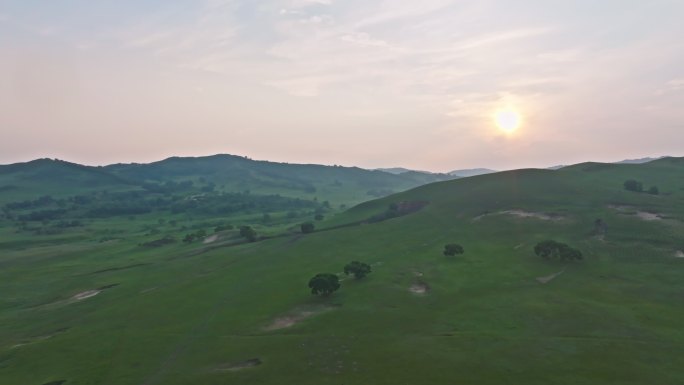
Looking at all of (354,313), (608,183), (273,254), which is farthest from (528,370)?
(608,183)

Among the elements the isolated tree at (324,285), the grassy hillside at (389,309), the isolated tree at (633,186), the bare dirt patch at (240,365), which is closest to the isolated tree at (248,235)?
the grassy hillside at (389,309)

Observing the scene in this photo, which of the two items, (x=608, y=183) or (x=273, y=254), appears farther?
(x=608, y=183)

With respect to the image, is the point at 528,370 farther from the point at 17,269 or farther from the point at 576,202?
the point at 17,269

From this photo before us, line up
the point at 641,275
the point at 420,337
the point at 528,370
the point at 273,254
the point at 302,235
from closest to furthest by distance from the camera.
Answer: the point at 528,370, the point at 420,337, the point at 641,275, the point at 273,254, the point at 302,235

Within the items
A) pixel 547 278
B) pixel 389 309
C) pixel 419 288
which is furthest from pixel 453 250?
pixel 389 309

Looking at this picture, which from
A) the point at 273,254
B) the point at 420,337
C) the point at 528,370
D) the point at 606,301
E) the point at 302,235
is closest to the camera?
the point at 528,370
